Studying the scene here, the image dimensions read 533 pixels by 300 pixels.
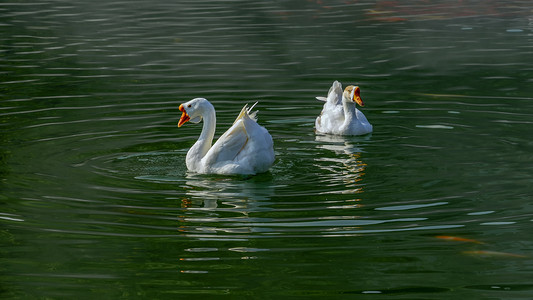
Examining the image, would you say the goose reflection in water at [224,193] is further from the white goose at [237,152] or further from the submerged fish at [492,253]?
the submerged fish at [492,253]

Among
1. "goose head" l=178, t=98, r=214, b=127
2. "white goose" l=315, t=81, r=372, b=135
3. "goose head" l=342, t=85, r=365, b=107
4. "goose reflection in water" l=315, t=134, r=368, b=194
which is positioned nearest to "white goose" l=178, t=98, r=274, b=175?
"goose head" l=178, t=98, r=214, b=127

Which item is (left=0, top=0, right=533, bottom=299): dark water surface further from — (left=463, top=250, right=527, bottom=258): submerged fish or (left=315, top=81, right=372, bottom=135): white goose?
(left=315, top=81, right=372, bottom=135): white goose

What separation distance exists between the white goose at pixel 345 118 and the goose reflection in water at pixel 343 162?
0.14 meters

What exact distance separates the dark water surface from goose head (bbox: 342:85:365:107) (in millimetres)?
488

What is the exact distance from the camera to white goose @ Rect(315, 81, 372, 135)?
44.9 feet

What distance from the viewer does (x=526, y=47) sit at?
21.6 metres

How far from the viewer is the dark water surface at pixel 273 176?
7508 millimetres

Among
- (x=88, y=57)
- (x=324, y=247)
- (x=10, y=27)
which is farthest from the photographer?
(x=10, y=27)

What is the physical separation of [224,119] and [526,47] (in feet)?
33.0

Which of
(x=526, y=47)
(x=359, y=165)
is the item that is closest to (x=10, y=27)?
(x=526, y=47)

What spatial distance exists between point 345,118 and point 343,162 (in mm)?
2409

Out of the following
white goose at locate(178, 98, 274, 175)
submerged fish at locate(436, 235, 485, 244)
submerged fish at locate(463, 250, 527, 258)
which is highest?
white goose at locate(178, 98, 274, 175)

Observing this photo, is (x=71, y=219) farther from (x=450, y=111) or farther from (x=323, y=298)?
(x=450, y=111)

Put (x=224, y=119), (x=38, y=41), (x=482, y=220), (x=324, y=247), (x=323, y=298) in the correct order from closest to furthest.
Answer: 1. (x=323, y=298)
2. (x=324, y=247)
3. (x=482, y=220)
4. (x=224, y=119)
5. (x=38, y=41)
